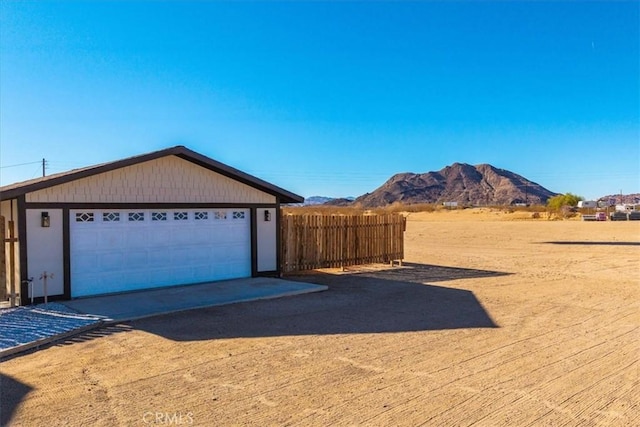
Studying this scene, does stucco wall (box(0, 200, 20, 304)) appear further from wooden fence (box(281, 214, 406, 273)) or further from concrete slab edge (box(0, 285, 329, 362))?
wooden fence (box(281, 214, 406, 273))

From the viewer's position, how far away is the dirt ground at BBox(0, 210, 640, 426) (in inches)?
188

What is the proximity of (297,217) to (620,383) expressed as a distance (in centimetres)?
1065

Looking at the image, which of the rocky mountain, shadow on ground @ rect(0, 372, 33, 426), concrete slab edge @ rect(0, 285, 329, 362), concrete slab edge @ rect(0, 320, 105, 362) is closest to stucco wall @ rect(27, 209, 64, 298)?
concrete slab edge @ rect(0, 285, 329, 362)

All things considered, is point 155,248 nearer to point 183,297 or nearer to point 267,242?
point 183,297

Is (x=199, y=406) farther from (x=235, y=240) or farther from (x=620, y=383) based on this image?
(x=235, y=240)

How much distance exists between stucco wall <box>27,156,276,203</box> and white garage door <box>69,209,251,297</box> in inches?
12.9

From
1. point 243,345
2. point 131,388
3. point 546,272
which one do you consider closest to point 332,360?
point 243,345

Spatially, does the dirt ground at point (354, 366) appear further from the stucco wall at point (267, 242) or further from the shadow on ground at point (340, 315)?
the stucco wall at point (267, 242)

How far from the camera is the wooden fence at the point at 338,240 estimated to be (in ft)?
49.9

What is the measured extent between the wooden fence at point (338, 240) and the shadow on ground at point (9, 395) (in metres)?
9.64

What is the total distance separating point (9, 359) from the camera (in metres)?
6.55

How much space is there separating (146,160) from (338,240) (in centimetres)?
700

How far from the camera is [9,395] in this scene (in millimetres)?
5227

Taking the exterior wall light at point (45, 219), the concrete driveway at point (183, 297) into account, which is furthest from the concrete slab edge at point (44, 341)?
the exterior wall light at point (45, 219)
